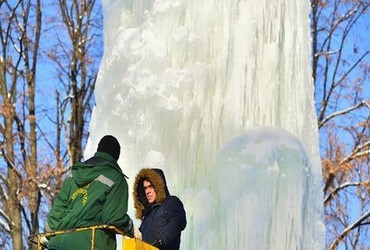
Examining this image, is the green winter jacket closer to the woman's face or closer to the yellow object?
the yellow object

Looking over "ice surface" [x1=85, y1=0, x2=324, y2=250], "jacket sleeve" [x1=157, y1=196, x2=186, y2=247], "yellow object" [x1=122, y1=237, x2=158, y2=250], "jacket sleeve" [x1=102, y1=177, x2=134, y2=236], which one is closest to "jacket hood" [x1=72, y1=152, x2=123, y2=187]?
"jacket sleeve" [x1=102, y1=177, x2=134, y2=236]

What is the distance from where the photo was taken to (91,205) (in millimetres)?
5273

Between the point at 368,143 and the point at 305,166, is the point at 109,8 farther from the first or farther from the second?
the point at 368,143

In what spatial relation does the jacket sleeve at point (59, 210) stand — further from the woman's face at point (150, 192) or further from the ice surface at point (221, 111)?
the ice surface at point (221, 111)

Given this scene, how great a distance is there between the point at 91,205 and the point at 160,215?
795mm

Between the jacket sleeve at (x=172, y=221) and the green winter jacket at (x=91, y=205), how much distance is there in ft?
1.54

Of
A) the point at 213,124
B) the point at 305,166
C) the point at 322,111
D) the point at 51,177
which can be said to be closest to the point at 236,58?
the point at 213,124

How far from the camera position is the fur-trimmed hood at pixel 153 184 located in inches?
239

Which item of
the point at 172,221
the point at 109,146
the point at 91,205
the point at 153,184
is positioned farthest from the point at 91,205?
the point at 153,184

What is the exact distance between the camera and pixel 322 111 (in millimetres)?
18422

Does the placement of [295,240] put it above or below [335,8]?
below

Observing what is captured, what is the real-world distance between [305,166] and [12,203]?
9577mm

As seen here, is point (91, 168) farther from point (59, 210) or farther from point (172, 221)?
point (172, 221)

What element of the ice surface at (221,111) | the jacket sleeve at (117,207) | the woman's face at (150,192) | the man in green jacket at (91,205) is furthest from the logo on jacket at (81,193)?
the ice surface at (221,111)
